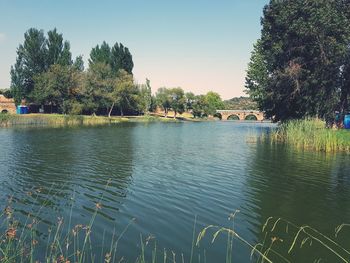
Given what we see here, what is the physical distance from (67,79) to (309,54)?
195 ft

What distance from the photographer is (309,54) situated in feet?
142

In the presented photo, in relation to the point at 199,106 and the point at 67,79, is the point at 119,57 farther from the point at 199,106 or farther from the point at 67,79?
the point at 199,106

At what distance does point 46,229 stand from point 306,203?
36.5 feet

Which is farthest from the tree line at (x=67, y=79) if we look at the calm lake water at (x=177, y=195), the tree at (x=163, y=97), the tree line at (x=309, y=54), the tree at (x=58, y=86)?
the calm lake water at (x=177, y=195)

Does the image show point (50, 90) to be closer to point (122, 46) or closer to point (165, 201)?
point (122, 46)

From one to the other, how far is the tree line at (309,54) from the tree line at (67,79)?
52.2m

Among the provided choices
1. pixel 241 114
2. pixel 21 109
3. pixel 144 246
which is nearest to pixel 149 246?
pixel 144 246

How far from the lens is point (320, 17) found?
129 ft

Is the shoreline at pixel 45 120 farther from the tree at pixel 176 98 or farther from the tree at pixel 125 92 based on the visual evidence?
the tree at pixel 176 98

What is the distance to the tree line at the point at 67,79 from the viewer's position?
276 feet

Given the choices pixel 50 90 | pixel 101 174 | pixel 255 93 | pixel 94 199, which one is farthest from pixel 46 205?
pixel 50 90

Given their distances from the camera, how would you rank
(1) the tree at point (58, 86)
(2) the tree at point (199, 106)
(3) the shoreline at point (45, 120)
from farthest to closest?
(2) the tree at point (199, 106), (1) the tree at point (58, 86), (3) the shoreline at point (45, 120)

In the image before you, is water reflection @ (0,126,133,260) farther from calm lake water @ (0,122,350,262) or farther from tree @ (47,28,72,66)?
tree @ (47,28,72,66)

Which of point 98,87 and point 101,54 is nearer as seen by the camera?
point 98,87
